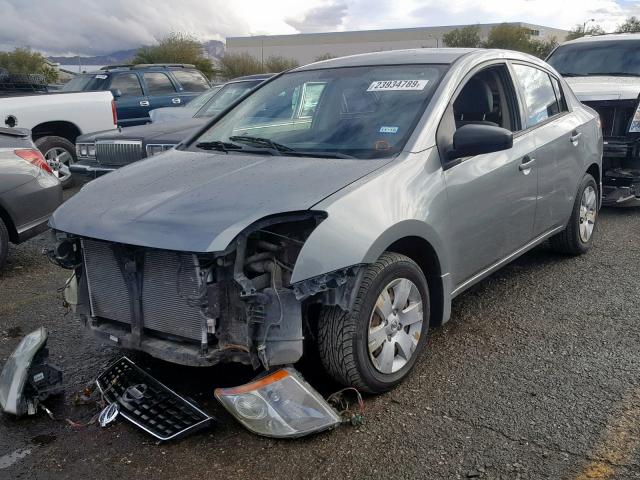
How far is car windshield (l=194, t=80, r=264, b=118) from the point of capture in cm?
862

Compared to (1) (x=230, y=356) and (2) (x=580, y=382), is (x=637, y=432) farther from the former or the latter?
(1) (x=230, y=356)

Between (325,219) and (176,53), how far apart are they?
41695mm

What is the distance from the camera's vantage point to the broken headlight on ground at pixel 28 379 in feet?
10.9

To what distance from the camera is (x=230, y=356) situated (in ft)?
10.3

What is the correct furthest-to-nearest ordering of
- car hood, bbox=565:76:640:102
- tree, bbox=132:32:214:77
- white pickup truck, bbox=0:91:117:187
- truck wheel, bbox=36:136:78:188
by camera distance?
tree, bbox=132:32:214:77 < truck wheel, bbox=36:136:78:188 < white pickup truck, bbox=0:91:117:187 < car hood, bbox=565:76:640:102

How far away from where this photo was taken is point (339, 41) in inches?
2980

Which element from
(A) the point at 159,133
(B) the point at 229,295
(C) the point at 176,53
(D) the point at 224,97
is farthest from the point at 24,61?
(B) the point at 229,295

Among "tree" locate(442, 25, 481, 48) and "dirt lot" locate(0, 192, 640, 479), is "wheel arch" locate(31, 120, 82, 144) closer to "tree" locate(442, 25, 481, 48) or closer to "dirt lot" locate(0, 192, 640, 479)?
"dirt lot" locate(0, 192, 640, 479)

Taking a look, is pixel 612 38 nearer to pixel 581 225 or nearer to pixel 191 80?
pixel 581 225

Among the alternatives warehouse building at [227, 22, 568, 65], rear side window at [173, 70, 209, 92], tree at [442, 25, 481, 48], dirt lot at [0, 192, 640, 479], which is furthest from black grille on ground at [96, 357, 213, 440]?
warehouse building at [227, 22, 568, 65]

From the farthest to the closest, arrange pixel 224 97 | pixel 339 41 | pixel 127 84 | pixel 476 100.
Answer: pixel 339 41, pixel 127 84, pixel 224 97, pixel 476 100

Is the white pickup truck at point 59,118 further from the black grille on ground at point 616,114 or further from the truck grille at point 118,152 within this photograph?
the black grille on ground at point 616,114

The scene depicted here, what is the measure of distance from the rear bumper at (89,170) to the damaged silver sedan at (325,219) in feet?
12.0

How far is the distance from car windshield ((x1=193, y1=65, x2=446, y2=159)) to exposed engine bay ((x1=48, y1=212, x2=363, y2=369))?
86cm
